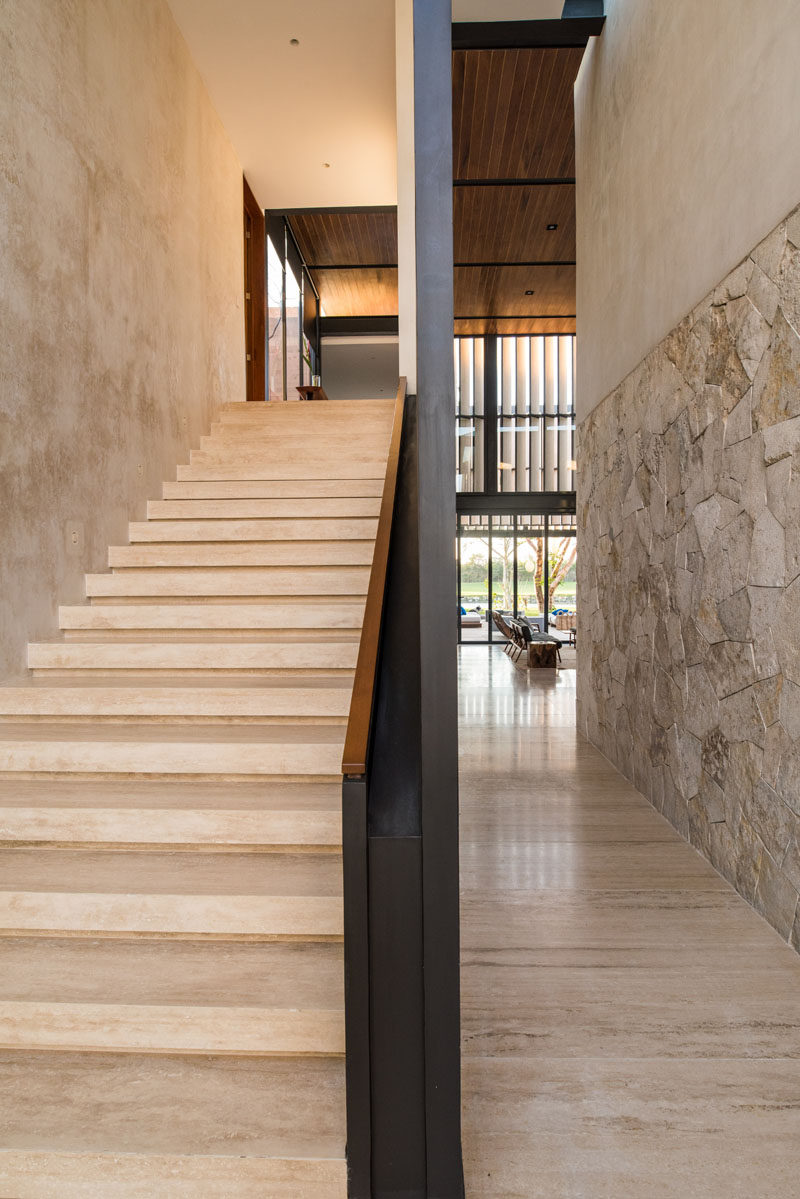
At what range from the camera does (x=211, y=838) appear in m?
2.40

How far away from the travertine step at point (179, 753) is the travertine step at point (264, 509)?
5.90 feet

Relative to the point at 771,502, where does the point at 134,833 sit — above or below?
below

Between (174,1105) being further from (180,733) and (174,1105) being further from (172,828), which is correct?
(180,733)

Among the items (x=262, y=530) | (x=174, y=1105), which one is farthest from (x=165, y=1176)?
(x=262, y=530)

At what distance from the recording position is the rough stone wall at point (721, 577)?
266 cm

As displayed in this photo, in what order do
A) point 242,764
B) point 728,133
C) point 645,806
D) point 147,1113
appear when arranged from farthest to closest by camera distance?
point 645,806 → point 728,133 → point 242,764 → point 147,1113

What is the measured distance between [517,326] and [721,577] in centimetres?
1051

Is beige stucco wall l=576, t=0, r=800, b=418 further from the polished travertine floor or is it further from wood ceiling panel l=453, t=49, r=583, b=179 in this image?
the polished travertine floor

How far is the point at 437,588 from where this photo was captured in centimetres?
138

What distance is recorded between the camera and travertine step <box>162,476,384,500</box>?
15.1 feet

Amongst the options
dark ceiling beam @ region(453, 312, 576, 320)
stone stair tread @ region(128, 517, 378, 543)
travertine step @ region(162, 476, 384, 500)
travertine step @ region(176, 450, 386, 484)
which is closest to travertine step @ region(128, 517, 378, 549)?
stone stair tread @ region(128, 517, 378, 543)

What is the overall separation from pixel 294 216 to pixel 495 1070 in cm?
925

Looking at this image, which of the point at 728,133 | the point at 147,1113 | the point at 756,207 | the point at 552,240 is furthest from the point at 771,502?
the point at 552,240

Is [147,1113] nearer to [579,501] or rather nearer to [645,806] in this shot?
[645,806]
